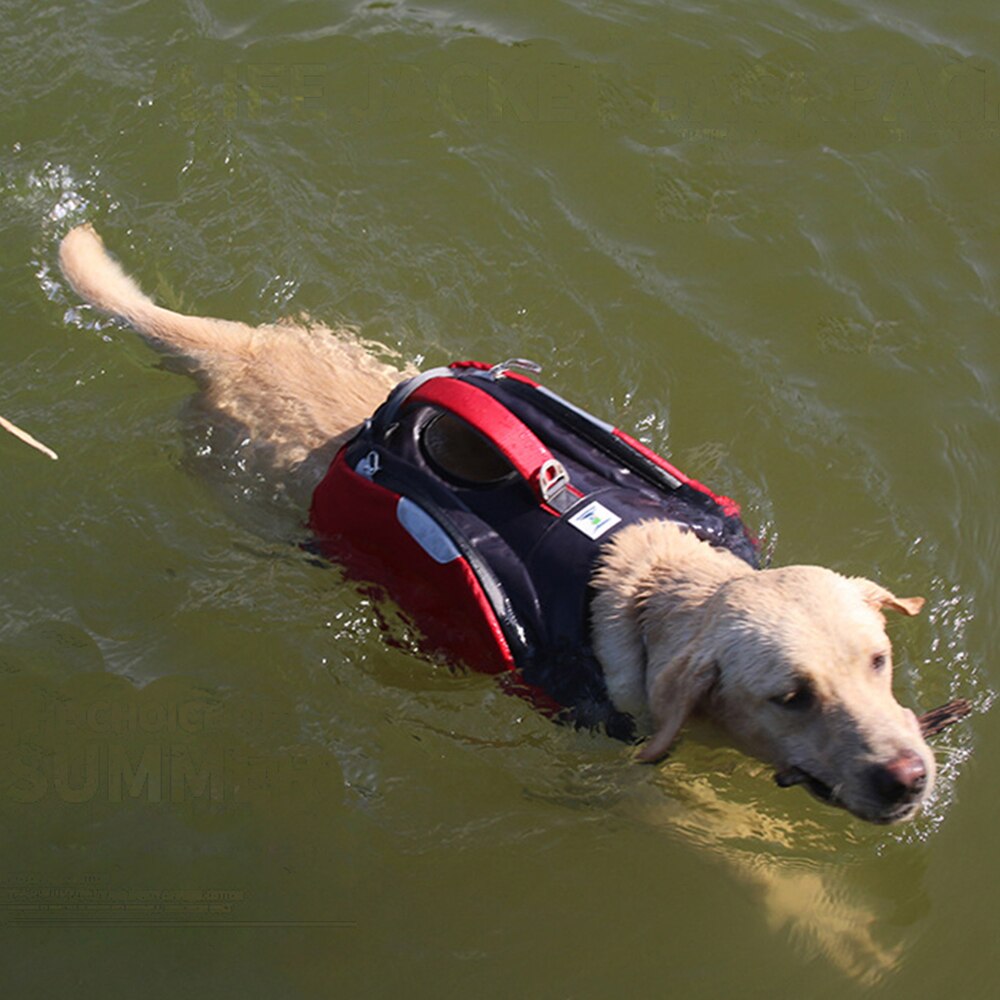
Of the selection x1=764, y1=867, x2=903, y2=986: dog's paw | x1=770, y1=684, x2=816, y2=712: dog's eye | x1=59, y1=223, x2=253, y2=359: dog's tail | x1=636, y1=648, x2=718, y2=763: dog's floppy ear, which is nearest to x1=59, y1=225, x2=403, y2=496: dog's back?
x1=59, y1=223, x2=253, y2=359: dog's tail

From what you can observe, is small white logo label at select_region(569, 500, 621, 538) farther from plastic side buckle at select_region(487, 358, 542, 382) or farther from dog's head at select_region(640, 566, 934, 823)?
plastic side buckle at select_region(487, 358, 542, 382)

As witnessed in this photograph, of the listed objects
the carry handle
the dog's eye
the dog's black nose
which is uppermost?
the carry handle

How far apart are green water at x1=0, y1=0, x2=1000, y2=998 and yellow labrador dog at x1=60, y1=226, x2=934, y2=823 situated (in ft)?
1.23

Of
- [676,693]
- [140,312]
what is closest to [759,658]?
[676,693]

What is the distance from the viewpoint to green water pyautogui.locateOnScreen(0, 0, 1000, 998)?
423 cm

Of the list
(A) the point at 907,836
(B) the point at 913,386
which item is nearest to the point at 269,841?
(A) the point at 907,836

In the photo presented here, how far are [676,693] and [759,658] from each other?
0.94ft

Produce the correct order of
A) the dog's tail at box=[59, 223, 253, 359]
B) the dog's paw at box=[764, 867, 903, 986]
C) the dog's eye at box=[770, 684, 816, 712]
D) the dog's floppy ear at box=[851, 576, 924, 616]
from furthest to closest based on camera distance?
the dog's tail at box=[59, 223, 253, 359]
the dog's paw at box=[764, 867, 903, 986]
the dog's floppy ear at box=[851, 576, 924, 616]
the dog's eye at box=[770, 684, 816, 712]

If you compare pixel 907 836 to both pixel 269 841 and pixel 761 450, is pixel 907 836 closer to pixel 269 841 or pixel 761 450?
pixel 761 450

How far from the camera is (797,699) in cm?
345

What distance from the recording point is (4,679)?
4887 mm

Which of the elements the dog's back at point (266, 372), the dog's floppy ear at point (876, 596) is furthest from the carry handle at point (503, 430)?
the dog's floppy ear at point (876, 596)

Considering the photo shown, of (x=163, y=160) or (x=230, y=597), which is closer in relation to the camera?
(x=230, y=597)

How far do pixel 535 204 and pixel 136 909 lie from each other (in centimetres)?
417
